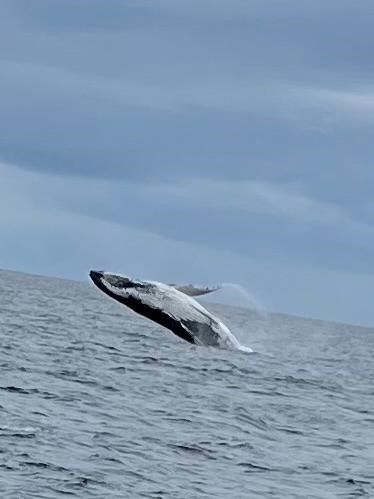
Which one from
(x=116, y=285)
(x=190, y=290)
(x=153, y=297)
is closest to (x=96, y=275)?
(x=116, y=285)

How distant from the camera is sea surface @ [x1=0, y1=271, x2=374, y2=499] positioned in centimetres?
1719

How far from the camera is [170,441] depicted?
2092 cm

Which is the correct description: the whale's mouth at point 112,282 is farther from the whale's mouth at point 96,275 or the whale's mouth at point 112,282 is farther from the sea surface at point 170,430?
the sea surface at point 170,430

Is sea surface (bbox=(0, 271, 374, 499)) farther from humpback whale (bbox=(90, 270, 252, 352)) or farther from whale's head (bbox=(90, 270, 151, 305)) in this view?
whale's head (bbox=(90, 270, 151, 305))

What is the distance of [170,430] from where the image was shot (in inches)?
877

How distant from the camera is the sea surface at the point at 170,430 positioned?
677 inches

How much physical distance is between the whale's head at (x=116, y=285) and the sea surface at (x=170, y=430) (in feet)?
8.53

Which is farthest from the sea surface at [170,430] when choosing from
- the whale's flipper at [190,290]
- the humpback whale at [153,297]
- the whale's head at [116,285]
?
the whale's flipper at [190,290]

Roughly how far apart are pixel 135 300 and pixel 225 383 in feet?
24.7

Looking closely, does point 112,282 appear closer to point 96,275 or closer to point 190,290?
point 96,275

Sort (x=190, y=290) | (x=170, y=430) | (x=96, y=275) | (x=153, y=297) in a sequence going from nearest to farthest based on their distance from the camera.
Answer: (x=170, y=430) → (x=190, y=290) → (x=96, y=275) → (x=153, y=297)

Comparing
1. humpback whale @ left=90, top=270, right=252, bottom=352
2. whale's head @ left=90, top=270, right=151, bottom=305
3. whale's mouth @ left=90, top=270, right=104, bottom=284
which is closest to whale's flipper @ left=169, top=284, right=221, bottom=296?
humpback whale @ left=90, top=270, right=252, bottom=352

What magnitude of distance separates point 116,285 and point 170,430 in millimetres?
5271

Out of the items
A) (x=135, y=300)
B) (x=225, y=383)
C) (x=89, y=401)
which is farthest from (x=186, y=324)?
(x=225, y=383)
